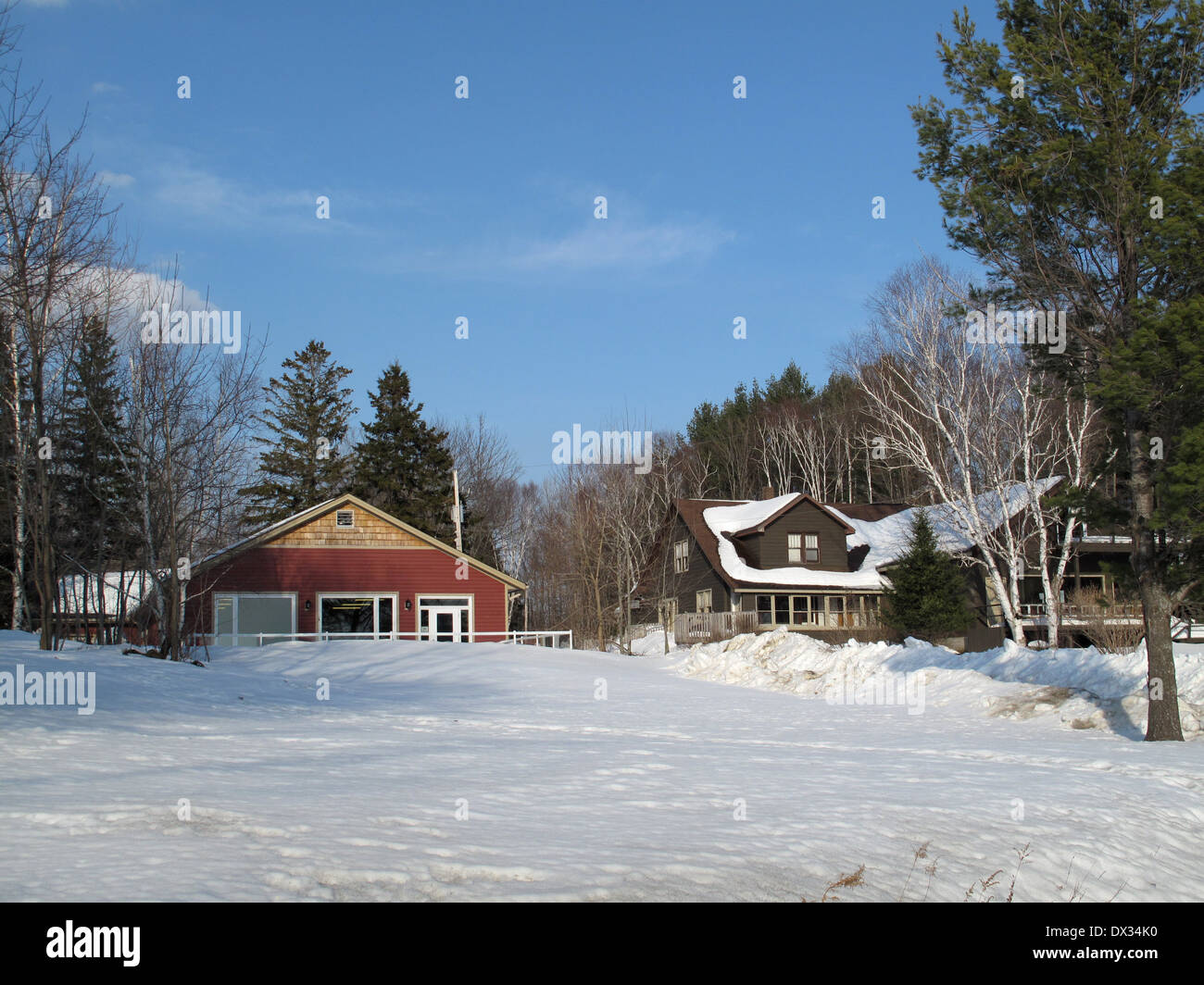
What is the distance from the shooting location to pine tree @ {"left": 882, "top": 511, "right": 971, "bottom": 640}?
1141 inches

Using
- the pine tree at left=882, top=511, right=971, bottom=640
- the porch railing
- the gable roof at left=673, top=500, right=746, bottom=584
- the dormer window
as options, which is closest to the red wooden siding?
the porch railing

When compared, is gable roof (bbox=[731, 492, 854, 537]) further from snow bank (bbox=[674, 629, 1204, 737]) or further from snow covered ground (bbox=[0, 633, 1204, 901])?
snow covered ground (bbox=[0, 633, 1204, 901])

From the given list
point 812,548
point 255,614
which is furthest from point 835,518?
point 255,614

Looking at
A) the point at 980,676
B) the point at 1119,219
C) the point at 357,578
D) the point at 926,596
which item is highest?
the point at 1119,219

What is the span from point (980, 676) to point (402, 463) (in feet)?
123

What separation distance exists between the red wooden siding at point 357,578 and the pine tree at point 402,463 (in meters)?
16.6

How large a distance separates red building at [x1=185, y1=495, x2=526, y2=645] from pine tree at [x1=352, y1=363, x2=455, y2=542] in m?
16.6

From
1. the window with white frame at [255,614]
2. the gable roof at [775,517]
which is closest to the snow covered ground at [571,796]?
the window with white frame at [255,614]

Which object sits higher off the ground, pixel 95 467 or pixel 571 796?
pixel 95 467

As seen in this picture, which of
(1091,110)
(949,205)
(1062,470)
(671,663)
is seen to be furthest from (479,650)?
(1062,470)

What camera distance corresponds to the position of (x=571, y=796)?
8.76 meters

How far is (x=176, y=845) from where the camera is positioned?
6.10 m

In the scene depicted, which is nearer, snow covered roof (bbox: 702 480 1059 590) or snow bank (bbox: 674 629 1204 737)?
snow bank (bbox: 674 629 1204 737)

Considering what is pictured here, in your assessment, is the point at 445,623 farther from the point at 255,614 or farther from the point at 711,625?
the point at 711,625
